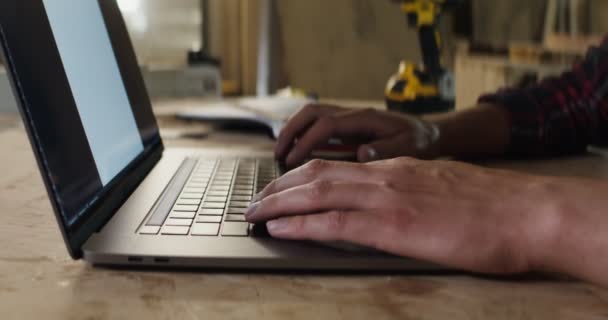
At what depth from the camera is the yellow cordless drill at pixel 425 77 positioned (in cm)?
118

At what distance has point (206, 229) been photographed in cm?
47

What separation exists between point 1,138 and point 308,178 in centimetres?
71

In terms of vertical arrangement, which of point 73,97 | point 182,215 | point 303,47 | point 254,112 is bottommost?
point 303,47

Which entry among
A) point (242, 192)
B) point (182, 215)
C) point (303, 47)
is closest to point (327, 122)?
point (242, 192)

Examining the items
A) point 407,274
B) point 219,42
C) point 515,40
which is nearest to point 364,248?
point 407,274

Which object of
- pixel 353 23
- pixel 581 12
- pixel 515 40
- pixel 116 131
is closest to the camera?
pixel 116 131

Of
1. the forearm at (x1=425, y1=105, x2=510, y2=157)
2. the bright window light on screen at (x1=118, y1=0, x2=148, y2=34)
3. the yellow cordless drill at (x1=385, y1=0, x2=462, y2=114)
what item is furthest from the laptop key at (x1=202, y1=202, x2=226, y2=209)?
the bright window light on screen at (x1=118, y1=0, x2=148, y2=34)

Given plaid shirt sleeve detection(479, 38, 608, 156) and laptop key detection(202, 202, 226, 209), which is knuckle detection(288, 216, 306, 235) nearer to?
laptop key detection(202, 202, 226, 209)

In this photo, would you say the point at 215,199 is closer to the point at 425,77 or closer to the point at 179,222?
the point at 179,222

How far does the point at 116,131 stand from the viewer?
63 cm

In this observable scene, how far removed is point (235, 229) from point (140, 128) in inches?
13.2

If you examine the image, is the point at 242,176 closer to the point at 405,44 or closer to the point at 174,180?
the point at 174,180

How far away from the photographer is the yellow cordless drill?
3.88ft

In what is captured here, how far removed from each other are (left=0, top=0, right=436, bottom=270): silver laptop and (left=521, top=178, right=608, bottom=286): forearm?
0.08 metres
